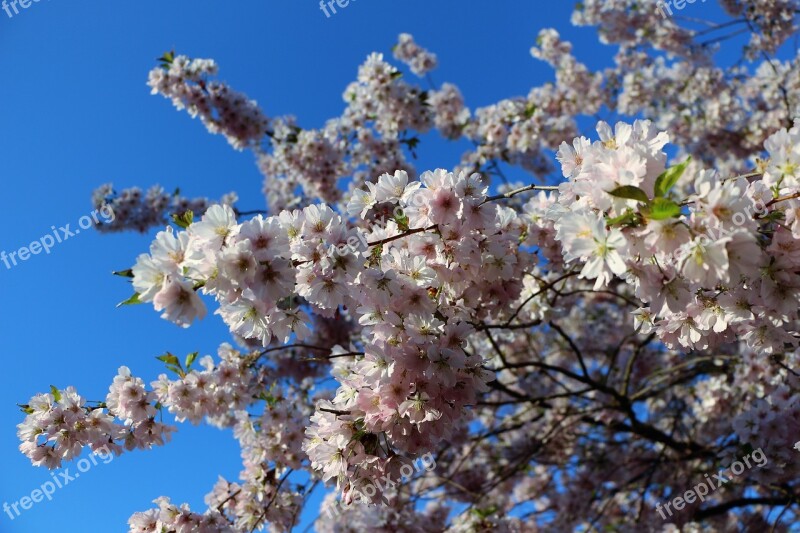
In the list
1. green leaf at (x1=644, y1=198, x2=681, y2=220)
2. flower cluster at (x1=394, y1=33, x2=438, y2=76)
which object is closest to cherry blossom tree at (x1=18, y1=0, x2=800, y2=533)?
green leaf at (x1=644, y1=198, x2=681, y2=220)

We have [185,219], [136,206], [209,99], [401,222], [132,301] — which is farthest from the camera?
[136,206]

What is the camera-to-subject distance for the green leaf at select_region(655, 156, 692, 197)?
1.37m

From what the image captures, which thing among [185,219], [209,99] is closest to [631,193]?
[185,219]

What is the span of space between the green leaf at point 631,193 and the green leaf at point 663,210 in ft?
0.09

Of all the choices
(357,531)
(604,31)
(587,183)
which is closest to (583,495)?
(357,531)

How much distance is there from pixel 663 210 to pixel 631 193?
0.09 metres

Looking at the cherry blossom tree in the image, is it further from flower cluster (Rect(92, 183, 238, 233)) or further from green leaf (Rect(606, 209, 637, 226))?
flower cluster (Rect(92, 183, 238, 233))

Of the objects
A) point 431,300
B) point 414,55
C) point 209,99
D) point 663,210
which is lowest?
point 663,210

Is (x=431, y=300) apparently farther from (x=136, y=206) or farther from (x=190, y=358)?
(x=136, y=206)

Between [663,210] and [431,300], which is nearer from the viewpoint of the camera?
[663,210]

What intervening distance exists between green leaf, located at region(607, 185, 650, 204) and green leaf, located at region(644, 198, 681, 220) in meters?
0.03

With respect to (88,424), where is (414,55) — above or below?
above

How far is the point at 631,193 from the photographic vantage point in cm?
138

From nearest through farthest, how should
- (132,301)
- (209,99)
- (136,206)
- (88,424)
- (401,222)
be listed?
(132,301) → (401,222) → (88,424) → (209,99) → (136,206)
